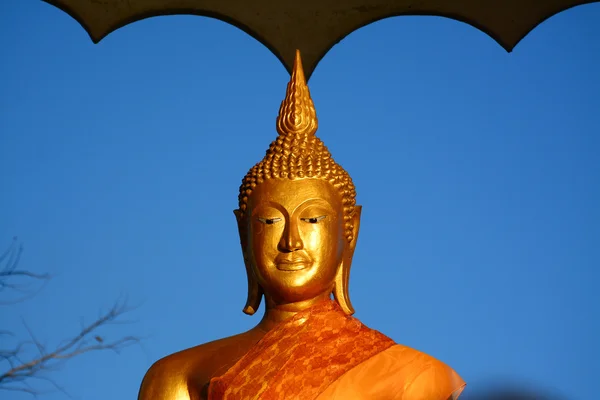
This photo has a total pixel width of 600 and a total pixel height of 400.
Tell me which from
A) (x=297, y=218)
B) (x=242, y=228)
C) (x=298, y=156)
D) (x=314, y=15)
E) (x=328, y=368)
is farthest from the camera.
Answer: (x=314, y=15)

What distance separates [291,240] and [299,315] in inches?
9.4

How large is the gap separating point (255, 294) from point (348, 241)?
34cm

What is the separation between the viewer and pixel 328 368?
13.3 feet

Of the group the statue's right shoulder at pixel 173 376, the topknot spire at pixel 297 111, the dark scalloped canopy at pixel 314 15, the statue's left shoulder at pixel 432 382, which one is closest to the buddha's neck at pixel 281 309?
the statue's right shoulder at pixel 173 376

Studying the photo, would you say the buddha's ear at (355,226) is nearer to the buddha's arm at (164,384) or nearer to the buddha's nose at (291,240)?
the buddha's nose at (291,240)

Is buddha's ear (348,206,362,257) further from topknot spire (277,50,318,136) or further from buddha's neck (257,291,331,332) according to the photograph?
topknot spire (277,50,318,136)

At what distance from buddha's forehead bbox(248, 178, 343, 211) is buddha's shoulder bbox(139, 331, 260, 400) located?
1.40 ft

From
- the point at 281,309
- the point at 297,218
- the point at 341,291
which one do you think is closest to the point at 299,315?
the point at 281,309

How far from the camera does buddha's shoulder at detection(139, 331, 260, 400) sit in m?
4.23

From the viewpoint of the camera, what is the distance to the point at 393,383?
404 cm

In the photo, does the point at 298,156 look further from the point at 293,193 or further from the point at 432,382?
the point at 432,382

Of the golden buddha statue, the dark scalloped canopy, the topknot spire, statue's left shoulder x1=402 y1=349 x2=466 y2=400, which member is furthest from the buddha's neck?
the dark scalloped canopy

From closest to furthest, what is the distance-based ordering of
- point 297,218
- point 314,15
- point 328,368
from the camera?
point 328,368, point 297,218, point 314,15

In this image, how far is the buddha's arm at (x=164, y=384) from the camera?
4270 millimetres
